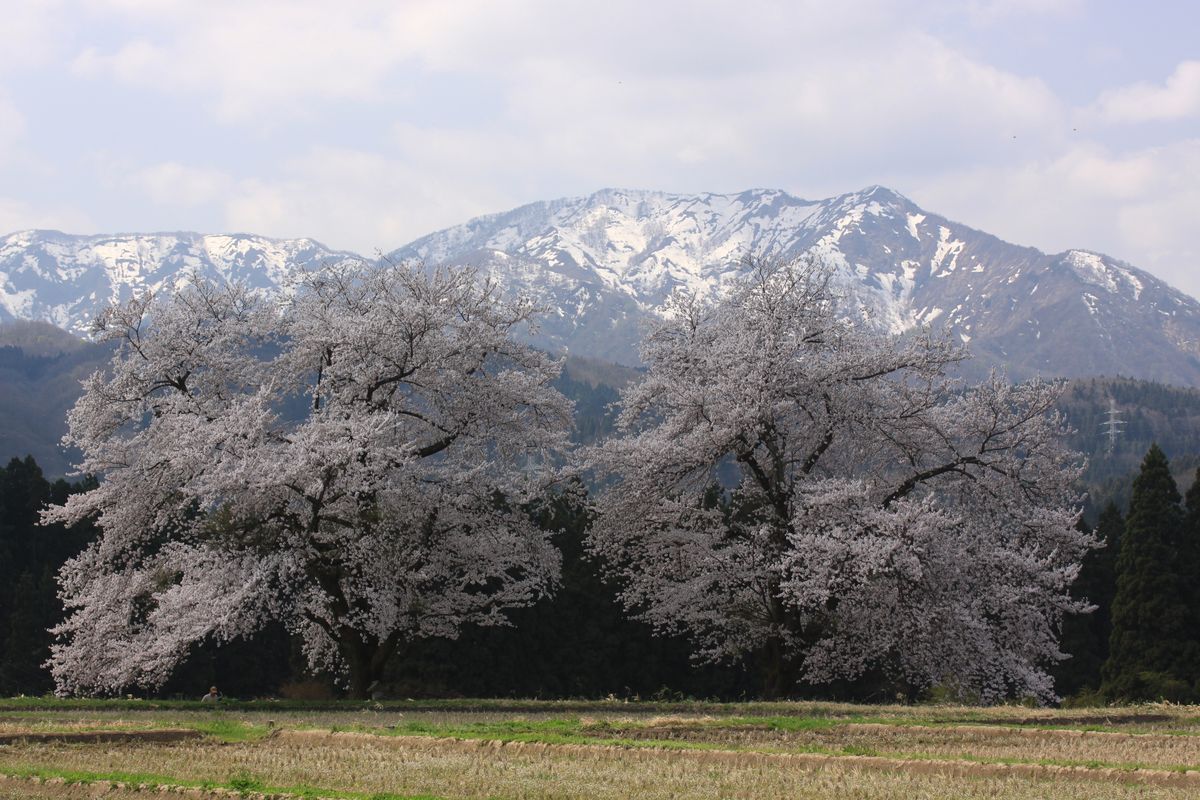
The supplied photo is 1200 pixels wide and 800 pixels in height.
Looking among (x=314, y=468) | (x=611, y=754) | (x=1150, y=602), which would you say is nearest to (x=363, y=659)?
(x=314, y=468)

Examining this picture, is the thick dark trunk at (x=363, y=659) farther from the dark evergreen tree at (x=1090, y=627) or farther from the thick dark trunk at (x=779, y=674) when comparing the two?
the dark evergreen tree at (x=1090, y=627)

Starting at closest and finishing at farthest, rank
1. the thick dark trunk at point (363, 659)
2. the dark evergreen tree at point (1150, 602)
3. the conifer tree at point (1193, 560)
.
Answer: the thick dark trunk at point (363, 659) → the dark evergreen tree at point (1150, 602) → the conifer tree at point (1193, 560)

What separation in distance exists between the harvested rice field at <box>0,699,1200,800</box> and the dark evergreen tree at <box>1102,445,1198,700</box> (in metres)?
31.9

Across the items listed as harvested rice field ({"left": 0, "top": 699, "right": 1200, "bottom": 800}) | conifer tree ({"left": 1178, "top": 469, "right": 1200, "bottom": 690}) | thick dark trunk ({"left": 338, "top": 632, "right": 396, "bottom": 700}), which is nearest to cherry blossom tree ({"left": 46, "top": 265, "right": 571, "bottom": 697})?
thick dark trunk ({"left": 338, "top": 632, "right": 396, "bottom": 700})

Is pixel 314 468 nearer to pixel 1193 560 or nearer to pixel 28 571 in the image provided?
pixel 1193 560

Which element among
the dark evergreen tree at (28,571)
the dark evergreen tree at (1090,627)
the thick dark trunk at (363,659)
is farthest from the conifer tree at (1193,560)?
the dark evergreen tree at (28,571)

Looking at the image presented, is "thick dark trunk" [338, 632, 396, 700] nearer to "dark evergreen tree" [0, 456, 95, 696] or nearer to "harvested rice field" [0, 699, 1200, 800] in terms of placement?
"harvested rice field" [0, 699, 1200, 800]

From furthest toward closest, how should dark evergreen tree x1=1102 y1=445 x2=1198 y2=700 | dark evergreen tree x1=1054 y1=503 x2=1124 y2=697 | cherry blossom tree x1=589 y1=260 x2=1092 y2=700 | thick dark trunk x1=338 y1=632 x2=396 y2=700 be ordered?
dark evergreen tree x1=1054 y1=503 x2=1124 y2=697
dark evergreen tree x1=1102 y1=445 x2=1198 y2=700
thick dark trunk x1=338 y1=632 x2=396 y2=700
cherry blossom tree x1=589 y1=260 x2=1092 y2=700

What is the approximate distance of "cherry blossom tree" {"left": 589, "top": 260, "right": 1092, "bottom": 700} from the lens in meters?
32.1

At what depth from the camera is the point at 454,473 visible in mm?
34344

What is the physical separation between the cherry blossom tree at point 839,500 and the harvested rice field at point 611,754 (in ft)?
16.8

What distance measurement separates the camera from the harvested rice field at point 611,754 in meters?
15.5

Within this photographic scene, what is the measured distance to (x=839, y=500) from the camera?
32.1 meters

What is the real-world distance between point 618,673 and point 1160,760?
178 feet
